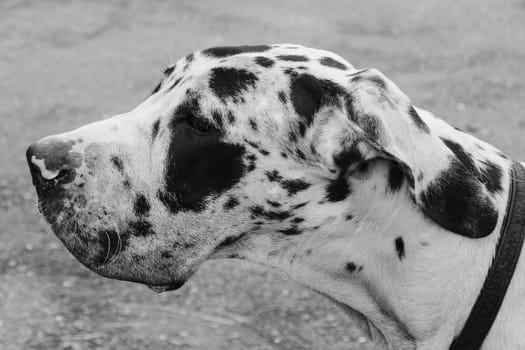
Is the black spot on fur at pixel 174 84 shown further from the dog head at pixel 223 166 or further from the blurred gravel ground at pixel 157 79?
the blurred gravel ground at pixel 157 79

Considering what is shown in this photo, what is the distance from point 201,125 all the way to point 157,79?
19.4 feet

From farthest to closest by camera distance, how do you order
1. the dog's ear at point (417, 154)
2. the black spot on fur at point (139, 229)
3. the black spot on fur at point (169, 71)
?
the black spot on fur at point (169, 71) → the black spot on fur at point (139, 229) → the dog's ear at point (417, 154)

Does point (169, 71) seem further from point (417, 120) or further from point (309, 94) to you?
point (417, 120)

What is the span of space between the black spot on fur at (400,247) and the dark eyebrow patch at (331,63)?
65cm

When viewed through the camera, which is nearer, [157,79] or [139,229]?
[139,229]

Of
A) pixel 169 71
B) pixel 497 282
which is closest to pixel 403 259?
pixel 497 282

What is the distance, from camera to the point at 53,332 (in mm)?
4785

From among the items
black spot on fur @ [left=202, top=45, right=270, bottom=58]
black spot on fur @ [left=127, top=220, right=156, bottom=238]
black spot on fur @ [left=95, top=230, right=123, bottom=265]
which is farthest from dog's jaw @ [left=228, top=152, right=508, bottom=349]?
black spot on fur @ [left=202, top=45, right=270, bottom=58]

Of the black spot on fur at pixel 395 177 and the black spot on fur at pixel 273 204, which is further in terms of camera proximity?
the black spot on fur at pixel 273 204

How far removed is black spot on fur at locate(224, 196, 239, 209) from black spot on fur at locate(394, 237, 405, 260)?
1.91 ft

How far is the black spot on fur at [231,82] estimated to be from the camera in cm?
280

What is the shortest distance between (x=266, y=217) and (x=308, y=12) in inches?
321

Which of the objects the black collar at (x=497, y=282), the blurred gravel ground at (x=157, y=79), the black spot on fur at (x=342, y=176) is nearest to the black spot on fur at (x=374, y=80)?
the black spot on fur at (x=342, y=176)

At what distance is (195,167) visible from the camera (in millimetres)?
2834
